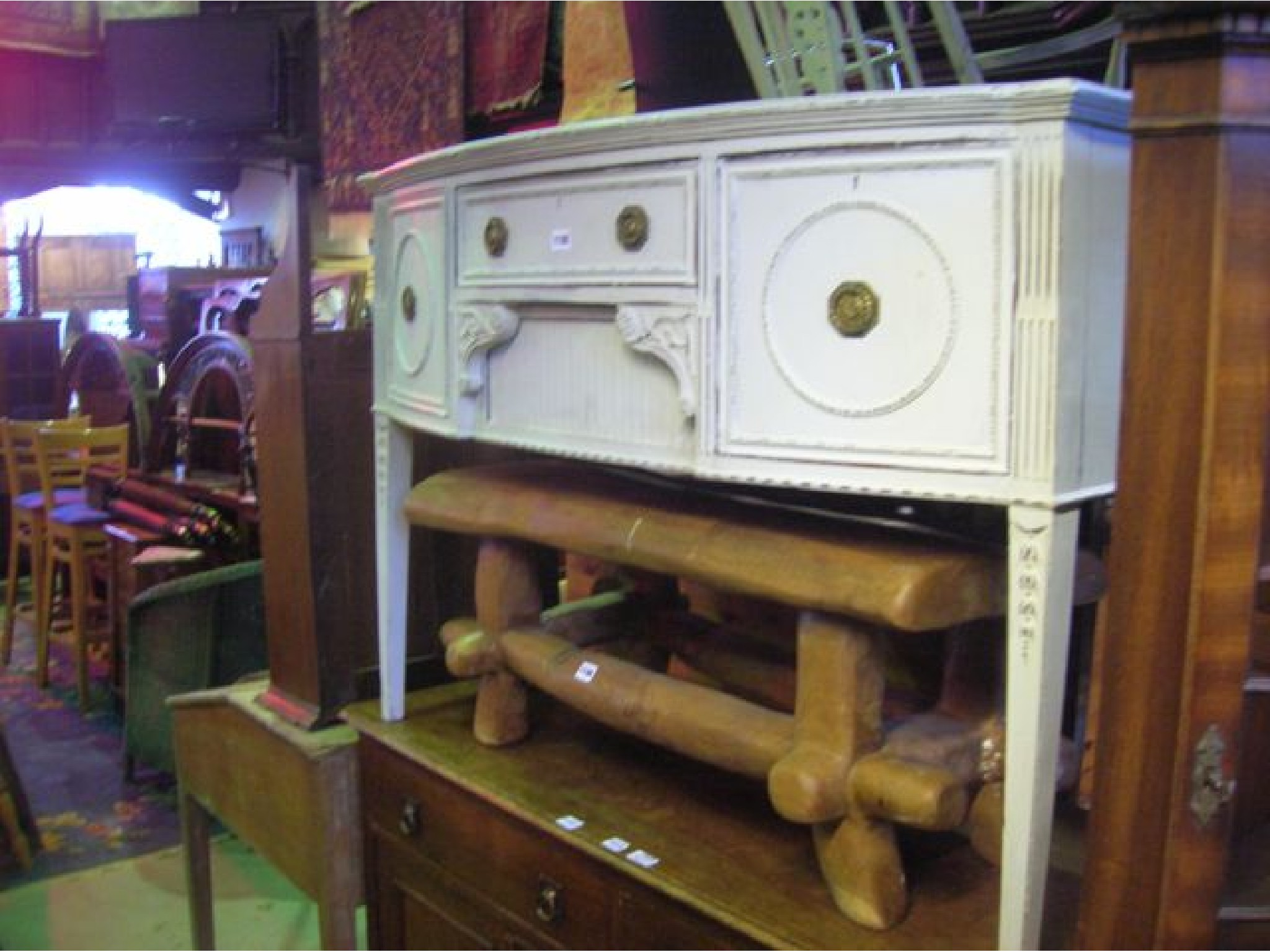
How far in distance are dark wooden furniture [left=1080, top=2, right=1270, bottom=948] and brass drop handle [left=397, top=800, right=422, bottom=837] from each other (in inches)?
52.6

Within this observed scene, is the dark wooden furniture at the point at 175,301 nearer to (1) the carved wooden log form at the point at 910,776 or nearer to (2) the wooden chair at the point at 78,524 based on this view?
(2) the wooden chair at the point at 78,524

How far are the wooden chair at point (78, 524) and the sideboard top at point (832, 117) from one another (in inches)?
165

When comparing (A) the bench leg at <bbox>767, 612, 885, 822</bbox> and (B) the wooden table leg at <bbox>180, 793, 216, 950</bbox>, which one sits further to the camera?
(B) the wooden table leg at <bbox>180, 793, 216, 950</bbox>

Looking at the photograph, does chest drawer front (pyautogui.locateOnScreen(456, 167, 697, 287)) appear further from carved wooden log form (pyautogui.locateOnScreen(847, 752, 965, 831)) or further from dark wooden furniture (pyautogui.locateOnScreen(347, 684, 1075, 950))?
dark wooden furniture (pyautogui.locateOnScreen(347, 684, 1075, 950))

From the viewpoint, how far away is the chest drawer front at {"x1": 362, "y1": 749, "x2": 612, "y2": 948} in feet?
6.00

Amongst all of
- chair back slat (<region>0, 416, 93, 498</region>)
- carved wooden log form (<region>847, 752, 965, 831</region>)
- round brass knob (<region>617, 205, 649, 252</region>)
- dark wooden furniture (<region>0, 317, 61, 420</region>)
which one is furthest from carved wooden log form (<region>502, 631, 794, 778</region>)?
dark wooden furniture (<region>0, 317, 61, 420</region>)

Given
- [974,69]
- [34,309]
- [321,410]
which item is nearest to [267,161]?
[34,309]

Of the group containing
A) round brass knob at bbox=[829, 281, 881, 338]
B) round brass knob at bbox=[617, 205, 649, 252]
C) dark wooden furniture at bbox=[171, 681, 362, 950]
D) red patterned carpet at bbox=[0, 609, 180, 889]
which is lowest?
red patterned carpet at bbox=[0, 609, 180, 889]

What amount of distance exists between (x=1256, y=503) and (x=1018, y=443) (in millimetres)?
275

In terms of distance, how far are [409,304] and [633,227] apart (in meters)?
0.67

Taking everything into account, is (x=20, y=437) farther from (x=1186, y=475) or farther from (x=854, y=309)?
(x=1186, y=475)

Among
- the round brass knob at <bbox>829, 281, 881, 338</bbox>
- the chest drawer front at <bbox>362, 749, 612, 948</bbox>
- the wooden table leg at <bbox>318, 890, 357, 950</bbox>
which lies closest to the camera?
the round brass knob at <bbox>829, 281, 881, 338</bbox>

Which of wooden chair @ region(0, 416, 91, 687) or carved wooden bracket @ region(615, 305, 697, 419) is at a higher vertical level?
carved wooden bracket @ region(615, 305, 697, 419)

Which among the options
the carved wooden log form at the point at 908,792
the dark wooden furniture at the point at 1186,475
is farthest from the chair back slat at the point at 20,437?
the dark wooden furniture at the point at 1186,475
